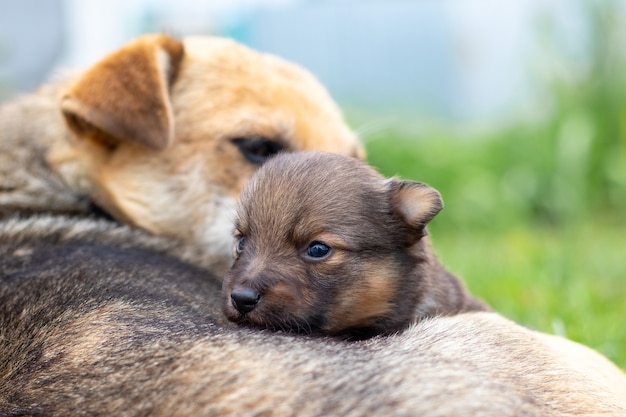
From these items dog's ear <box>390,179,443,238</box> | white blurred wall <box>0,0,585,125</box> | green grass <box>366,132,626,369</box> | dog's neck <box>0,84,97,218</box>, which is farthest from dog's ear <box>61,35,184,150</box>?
white blurred wall <box>0,0,585,125</box>

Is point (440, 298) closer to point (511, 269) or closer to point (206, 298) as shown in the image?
point (206, 298)

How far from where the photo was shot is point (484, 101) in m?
14.8

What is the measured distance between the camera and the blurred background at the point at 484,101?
24.6 feet

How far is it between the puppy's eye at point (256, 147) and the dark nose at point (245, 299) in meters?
1.58

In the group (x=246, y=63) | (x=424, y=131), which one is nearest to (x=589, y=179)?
(x=424, y=131)

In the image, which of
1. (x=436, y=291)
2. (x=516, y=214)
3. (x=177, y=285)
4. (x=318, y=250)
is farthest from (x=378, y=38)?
(x=318, y=250)

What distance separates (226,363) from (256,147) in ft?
7.57

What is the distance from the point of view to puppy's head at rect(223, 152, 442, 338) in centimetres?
357

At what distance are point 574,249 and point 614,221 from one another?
241 centimetres

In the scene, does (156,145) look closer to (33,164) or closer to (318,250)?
(33,164)

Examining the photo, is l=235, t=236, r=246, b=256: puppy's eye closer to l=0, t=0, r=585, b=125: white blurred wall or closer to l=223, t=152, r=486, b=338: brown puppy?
l=223, t=152, r=486, b=338: brown puppy

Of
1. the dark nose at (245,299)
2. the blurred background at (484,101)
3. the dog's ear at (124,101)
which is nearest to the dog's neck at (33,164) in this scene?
→ the dog's ear at (124,101)

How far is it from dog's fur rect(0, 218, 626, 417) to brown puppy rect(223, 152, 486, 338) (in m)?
0.25

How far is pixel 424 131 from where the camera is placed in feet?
38.2
